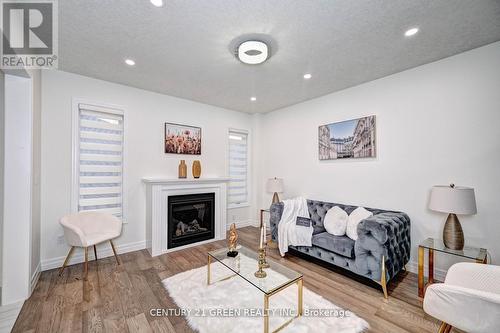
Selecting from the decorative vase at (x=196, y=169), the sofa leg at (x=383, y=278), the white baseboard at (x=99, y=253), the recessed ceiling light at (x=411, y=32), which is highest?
the recessed ceiling light at (x=411, y=32)

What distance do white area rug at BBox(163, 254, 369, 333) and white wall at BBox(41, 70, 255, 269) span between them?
1756 millimetres

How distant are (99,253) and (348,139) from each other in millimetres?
4362

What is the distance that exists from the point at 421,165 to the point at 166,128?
13.3 ft

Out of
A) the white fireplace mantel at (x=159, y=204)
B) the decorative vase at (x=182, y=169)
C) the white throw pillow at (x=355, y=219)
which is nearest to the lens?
the white throw pillow at (x=355, y=219)

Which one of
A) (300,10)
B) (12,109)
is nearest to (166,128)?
(12,109)

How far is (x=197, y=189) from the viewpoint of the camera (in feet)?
12.8

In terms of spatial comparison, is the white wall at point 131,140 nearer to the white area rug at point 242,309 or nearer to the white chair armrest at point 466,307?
the white area rug at point 242,309

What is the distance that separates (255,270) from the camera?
2135 millimetres

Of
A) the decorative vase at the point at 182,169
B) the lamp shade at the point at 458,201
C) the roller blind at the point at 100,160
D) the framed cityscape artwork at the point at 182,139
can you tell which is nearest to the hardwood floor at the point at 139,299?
the roller blind at the point at 100,160

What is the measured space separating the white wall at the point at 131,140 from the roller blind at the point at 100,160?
0.14 metres

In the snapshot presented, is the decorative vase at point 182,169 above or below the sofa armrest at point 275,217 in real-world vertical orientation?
above

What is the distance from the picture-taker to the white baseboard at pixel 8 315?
5.89ft

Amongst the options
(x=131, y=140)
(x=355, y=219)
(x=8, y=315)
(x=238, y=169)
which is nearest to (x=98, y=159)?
(x=131, y=140)

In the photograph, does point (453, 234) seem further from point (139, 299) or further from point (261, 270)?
point (139, 299)
